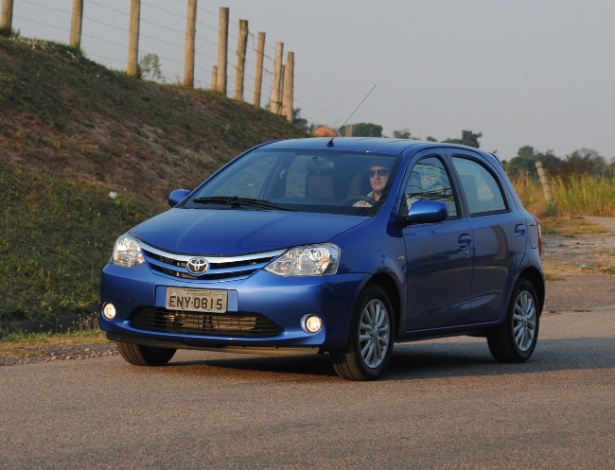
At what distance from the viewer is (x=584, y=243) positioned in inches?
1175

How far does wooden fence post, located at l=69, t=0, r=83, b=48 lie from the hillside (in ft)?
0.69

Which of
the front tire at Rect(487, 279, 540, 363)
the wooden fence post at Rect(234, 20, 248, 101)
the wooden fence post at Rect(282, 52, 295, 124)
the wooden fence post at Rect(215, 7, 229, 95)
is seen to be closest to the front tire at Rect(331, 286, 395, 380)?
the front tire at Rect(487, 279, 540, 363)

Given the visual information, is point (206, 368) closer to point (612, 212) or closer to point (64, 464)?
point (64, 464)

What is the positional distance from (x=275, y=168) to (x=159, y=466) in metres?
4.46

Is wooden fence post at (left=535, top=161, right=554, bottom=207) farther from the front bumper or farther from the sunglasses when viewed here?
the front bumper

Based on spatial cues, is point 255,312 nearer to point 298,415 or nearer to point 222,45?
point 298,415

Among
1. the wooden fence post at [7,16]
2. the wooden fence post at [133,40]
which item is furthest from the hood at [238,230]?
the wooden fence post at [133,40]

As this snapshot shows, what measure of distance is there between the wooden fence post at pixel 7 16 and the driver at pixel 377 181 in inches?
762

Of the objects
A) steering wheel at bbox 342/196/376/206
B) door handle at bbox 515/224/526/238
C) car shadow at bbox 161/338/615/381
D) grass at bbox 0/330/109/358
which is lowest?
grass at bbox 0/330/109/358

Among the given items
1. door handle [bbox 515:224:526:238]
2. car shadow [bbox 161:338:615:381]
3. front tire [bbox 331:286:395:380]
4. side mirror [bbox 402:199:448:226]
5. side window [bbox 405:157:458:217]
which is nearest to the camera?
front tire [bbox 331:286:395:380]

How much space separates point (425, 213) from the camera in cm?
943

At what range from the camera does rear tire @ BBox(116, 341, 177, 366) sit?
31.2ft

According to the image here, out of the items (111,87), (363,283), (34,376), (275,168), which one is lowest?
(34,376)

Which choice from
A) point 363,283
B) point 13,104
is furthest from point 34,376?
point 13,104
